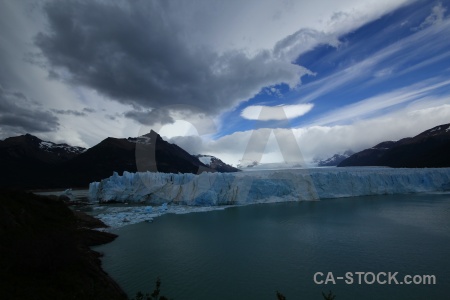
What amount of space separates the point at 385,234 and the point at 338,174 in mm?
24082

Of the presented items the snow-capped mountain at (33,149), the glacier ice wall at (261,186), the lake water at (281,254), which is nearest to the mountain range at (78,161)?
→ the snow-capped mountain at (33,149)

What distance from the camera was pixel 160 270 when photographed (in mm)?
13086

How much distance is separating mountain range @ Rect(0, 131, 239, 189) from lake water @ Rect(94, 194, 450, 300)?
74761 millimetres

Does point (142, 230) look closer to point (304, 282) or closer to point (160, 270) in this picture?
point (160, 270)

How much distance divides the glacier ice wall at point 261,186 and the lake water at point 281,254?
38.7ft

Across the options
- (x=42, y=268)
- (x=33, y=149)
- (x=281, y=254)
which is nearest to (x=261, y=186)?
(x=281, y=254)

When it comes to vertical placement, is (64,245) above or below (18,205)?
below

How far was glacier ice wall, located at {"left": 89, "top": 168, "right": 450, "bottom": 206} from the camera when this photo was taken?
3756 centimetres

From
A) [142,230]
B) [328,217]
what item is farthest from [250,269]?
[328,217]

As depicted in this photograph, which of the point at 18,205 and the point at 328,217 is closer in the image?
the point at 18,205

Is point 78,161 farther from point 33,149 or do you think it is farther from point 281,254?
point 281,254

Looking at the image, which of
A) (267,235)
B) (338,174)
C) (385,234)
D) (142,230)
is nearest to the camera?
(385,234)

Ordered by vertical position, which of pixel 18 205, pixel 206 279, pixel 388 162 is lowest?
pixel 206 279

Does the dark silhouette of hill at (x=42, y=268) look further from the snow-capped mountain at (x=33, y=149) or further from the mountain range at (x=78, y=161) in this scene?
the snow-capped mountain at (x=33, y=149)
